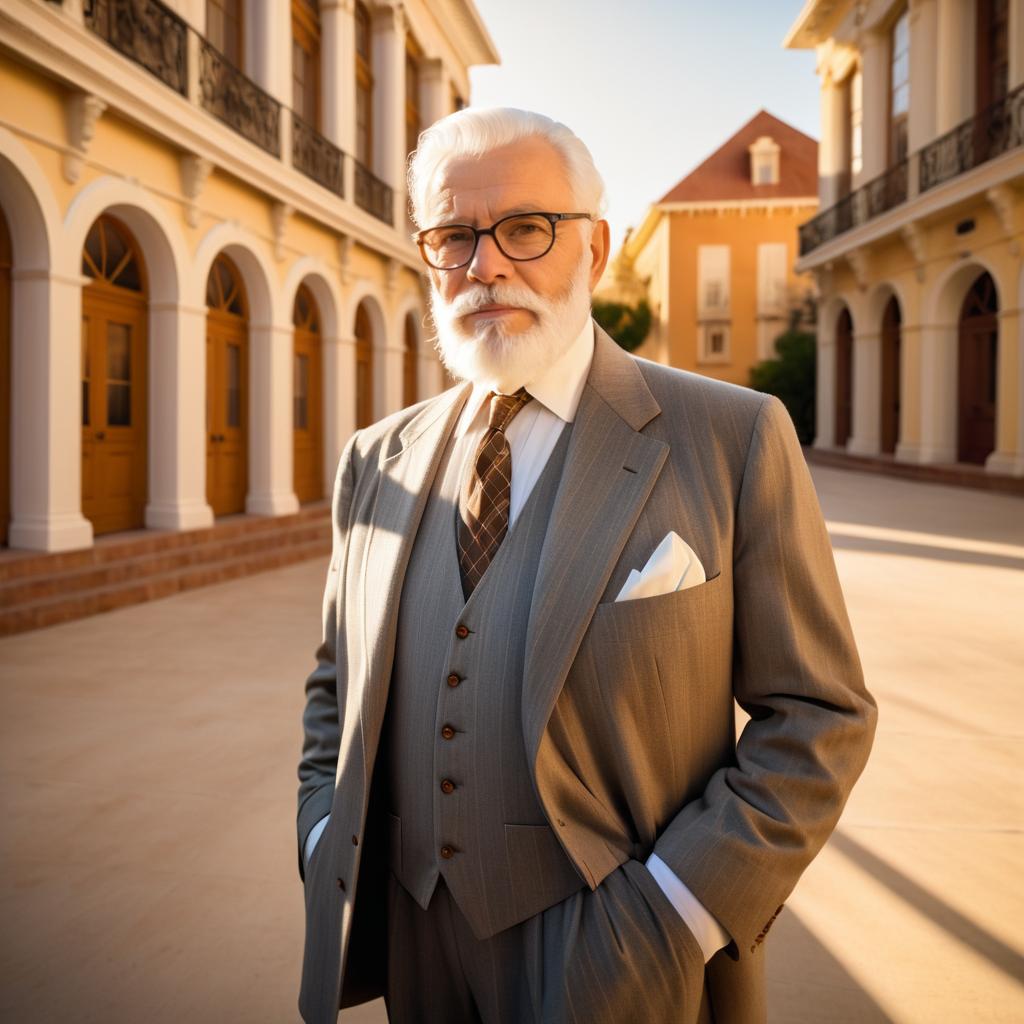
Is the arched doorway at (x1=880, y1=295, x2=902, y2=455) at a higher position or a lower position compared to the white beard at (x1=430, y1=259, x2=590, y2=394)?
higher

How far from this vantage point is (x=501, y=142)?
1.49 m

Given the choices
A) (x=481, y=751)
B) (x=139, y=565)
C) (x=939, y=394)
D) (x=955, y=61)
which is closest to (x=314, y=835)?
(x=481, y=751)

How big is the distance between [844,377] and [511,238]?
24.9 meters

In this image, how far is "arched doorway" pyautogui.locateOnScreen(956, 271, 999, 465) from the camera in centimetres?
1752

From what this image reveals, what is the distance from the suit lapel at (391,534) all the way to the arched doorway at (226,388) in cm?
1045

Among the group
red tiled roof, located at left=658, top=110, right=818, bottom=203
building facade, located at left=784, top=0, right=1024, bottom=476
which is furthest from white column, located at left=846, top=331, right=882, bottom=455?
red tiled roof, located at left=658, top=110, right=818, bottom=203

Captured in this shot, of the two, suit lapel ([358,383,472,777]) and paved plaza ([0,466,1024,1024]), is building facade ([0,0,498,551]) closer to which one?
paved plaza ([0,466,1024,1024])

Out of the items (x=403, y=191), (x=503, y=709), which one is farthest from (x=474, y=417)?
(x=403, y=191)

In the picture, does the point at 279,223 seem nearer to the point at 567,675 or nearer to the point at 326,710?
the point at 326,710

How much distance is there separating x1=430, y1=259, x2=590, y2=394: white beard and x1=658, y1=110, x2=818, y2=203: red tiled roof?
3797 cm

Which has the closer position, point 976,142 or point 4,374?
point 4,374

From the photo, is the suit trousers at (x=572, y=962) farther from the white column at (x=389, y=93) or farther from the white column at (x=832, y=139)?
the white column at (x=832, y=139)

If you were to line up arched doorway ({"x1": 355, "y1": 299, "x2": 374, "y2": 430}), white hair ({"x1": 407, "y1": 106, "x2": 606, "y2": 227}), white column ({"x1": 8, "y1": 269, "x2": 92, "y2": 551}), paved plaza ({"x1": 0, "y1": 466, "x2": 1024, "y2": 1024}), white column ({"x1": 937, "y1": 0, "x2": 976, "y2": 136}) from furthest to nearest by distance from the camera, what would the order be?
white column ({"x1": 937, "y1": 0, "x2": 976, "y2": 136})
arched doorway ({"x1": 355, "y1": 299, "x2": 374, "y2": 430})
white column ({"x1": 8, "y1": 269, "x2": 92, "y2": 551})
paved plaza ({"x1": 0, "y1": 466, "x2": 1024, "y2": 1024})
white hair ({"x1": 407, "y1": 106, "x2": 606, "y2": 227})

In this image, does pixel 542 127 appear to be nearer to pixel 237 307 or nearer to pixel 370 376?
pixel 237 307
